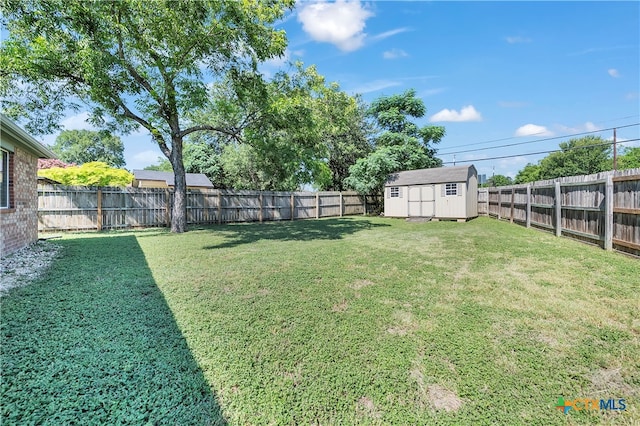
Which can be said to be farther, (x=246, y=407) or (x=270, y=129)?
Answer: (x=270, y=129)

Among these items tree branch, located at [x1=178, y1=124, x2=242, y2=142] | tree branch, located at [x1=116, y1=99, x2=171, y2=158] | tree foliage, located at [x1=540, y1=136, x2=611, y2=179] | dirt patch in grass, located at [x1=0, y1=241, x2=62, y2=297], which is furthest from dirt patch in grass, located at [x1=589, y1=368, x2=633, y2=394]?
tree foliage, located at [x1=540, y1=136, x2=611, y2=179]

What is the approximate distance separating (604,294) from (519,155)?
90.9ft

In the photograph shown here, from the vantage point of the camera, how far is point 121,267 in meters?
5.02

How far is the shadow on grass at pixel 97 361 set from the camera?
1776 mm

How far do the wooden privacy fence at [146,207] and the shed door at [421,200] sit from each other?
19.4 feet

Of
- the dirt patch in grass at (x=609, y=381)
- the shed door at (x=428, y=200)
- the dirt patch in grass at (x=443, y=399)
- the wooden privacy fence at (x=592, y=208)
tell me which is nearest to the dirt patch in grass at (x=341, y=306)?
the dirt patch in grass at (x=443, y=399)

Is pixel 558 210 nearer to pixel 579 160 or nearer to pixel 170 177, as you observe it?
pixel 170 177

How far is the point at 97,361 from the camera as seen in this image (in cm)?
225

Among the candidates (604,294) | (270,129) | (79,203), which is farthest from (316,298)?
(79,203)

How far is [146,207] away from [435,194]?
45.2ft

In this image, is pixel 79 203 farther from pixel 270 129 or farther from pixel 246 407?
pixel 246 407

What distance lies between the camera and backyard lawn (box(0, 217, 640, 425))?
1.86 metres

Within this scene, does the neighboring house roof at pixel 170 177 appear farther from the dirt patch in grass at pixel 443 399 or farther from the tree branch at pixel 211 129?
the dirt patch in grass at pixel 443 399

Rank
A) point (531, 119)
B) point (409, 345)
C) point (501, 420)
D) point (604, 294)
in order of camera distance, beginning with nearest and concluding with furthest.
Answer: point (501, 420) → point (409, 345) → point (604, 294) → point (531, 119)
